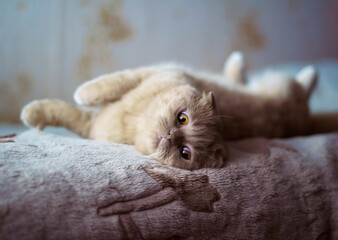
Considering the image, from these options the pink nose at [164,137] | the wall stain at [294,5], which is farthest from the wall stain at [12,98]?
the wall stain at [294,5]

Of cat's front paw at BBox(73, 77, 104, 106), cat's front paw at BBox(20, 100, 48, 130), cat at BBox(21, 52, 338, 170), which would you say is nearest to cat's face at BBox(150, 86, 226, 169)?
cat at BBox(21, 52, 338, 170)

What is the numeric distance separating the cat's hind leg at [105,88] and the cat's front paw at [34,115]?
233 millimetres

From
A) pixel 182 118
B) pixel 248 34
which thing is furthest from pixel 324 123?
pixel 248 34

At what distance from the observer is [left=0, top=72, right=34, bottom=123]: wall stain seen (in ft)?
6.11

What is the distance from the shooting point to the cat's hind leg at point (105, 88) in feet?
4.34

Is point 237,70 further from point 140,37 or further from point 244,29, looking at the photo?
point 244,29

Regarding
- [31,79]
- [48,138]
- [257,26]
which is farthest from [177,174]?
[257,26]

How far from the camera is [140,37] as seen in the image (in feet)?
8.42

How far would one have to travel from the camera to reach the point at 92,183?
2.52 ft

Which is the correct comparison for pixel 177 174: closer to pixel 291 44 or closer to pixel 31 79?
pixel 31 79

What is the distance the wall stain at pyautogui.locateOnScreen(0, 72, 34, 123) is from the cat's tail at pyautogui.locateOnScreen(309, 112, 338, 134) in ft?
7.50

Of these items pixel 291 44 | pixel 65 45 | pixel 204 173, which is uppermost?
pixel 291 44

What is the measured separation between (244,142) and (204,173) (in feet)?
1.94

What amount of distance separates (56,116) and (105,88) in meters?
0.37
